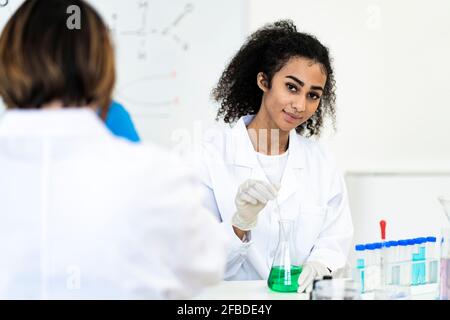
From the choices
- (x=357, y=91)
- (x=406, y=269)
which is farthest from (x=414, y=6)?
(x=406, y=269)

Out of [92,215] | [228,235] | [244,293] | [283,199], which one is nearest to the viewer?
[92,215]

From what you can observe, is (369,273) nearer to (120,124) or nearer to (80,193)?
(120,124)

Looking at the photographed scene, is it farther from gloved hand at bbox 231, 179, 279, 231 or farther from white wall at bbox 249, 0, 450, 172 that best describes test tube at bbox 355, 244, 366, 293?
white wall at bbox 249, 0, 450, 172

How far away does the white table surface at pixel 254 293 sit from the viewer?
1.63 meters

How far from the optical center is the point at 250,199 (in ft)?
5.91

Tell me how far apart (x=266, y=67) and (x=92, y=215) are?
135 cm

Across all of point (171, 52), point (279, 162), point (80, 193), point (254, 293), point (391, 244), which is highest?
point (171, 52)

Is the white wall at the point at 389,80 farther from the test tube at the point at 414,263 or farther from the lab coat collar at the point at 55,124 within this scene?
the lab coat collar at the point at 55,124

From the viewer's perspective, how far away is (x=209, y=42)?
2986mm

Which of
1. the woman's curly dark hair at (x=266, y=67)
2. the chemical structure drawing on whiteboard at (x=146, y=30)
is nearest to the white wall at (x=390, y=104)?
the chemical structure drawing on whiteboard at (x=146, y=30)

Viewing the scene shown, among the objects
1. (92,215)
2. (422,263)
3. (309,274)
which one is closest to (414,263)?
(422,263)

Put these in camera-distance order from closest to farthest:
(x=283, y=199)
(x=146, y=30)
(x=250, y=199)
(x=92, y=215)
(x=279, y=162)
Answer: (x=92, y=215)
(x=250, y=199)
(x=283, y=199)
(x=279, y=162)
(x=146, y=30)

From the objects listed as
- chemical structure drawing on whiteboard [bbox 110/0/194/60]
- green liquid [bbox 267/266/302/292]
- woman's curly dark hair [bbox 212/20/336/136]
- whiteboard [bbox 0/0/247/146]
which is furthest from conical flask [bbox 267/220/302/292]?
chemical structure drawing on whiteboard [bbox 110/0/194/60]
